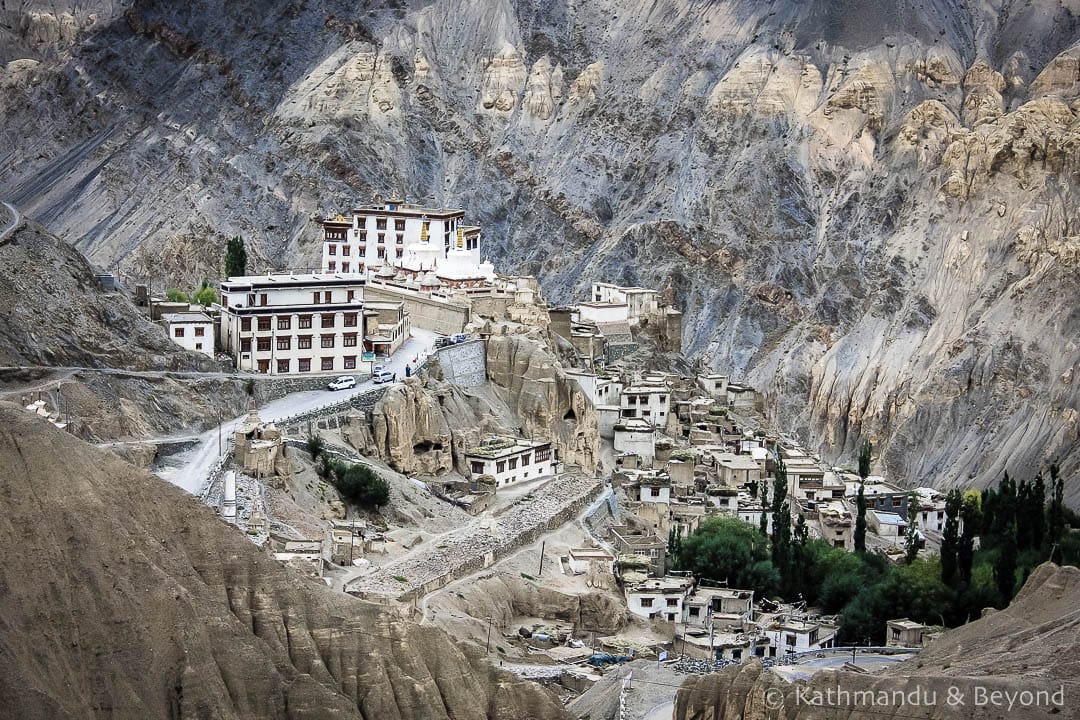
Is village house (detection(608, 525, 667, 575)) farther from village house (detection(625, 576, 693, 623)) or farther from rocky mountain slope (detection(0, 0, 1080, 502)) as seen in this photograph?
rocky mountain slope (detection(0, 0, 1080, 502))

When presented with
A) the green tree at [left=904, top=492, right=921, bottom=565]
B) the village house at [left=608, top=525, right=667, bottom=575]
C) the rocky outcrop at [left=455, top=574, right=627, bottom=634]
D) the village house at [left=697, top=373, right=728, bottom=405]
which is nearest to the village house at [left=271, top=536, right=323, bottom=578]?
the rocky outcrop at [left=455, top=574, right=627, bottom=634]

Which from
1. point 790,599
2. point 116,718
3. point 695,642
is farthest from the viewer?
point 790,599

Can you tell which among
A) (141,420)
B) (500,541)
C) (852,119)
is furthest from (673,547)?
(852,119)

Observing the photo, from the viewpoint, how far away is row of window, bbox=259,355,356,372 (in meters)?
70.8

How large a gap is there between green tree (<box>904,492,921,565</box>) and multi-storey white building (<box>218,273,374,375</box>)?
19427mm

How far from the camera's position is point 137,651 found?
40.7m

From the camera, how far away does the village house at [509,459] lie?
70.4m

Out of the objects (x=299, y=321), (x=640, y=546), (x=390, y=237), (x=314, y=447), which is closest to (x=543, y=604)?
(x=314, y=447)

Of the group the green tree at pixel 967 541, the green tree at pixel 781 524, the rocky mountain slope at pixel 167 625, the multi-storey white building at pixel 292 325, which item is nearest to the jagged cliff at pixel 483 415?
the multi-storey white building at pixel 292 325

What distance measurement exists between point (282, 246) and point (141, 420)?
194 ft

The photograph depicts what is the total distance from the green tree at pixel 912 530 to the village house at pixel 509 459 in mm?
12528

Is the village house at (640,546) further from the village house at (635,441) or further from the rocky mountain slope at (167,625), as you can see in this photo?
the rocky mountain slope at (167,625)

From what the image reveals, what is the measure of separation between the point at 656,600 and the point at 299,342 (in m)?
15.9

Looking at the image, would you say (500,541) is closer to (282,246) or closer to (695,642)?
(695,642)
